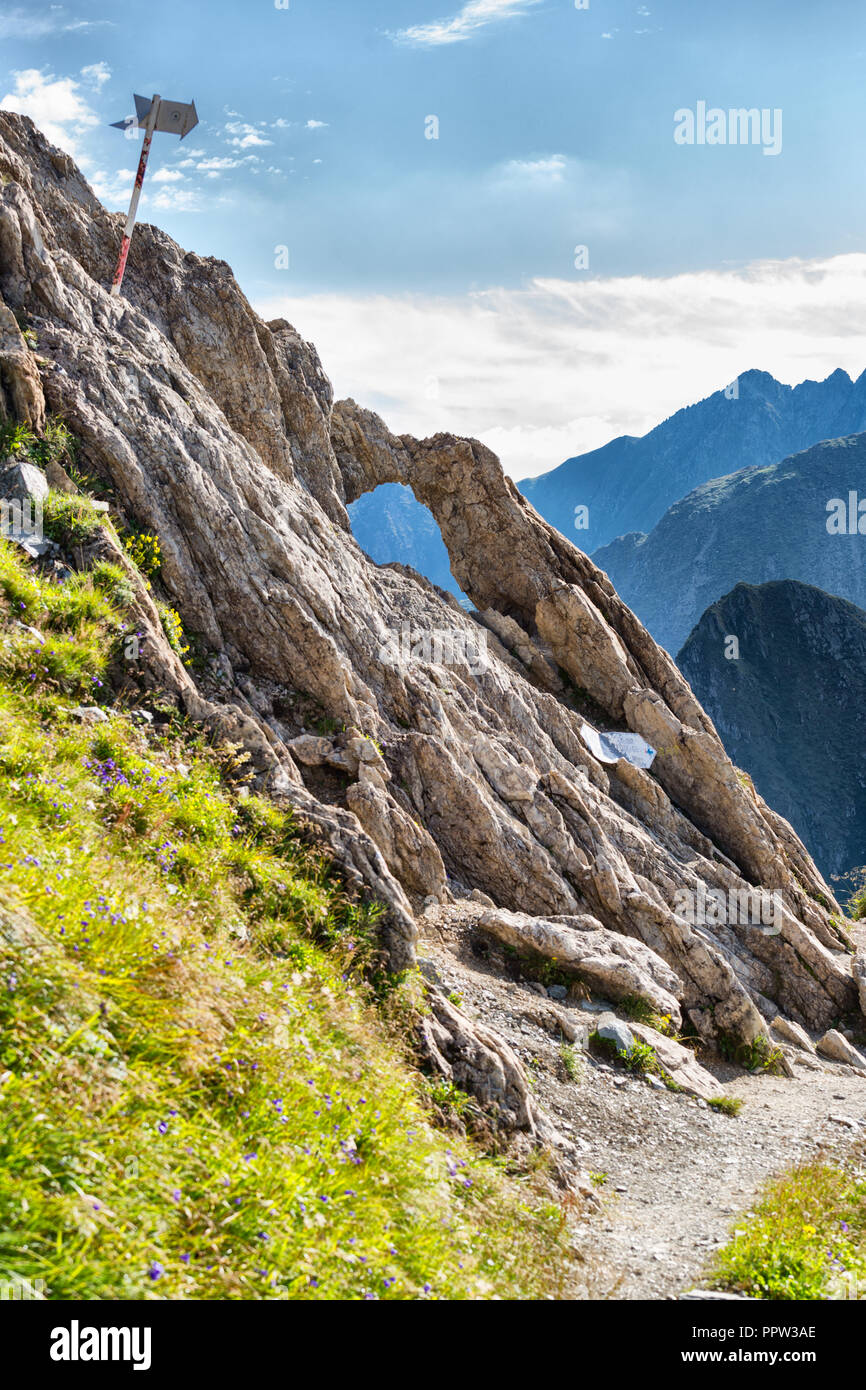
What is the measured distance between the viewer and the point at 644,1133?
11648mm

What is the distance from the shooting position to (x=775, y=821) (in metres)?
33.9

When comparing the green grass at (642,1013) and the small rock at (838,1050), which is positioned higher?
the green grass at (642,1013)

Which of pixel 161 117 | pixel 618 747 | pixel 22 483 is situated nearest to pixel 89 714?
pixel 22 483

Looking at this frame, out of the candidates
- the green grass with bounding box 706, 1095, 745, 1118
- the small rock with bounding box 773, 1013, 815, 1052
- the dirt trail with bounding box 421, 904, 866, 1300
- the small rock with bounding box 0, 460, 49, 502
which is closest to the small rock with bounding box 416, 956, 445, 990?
the dirt trail with bounding box 421, 904, 866, 1300

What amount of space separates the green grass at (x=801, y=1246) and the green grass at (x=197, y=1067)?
63.3 inches

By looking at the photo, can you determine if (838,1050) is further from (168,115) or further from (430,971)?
(168,115)

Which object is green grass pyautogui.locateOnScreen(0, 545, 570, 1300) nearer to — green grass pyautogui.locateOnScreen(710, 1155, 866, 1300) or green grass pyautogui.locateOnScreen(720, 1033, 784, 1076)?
green grass pyautogui.locateOnScreen(710, 1155, 866, 1300)

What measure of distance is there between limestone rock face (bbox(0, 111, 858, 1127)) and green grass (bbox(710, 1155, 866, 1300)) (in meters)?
2.74

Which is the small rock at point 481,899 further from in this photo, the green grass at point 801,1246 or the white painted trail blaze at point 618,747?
the white painted trail blaze at point 618,747

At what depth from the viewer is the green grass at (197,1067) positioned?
13.0 feet

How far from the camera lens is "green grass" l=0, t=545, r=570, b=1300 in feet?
13.0

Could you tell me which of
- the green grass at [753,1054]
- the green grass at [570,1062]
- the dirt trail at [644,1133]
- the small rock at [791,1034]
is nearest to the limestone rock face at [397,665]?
the green grass at [753,1054]

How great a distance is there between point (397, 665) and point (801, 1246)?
15.1 meters
